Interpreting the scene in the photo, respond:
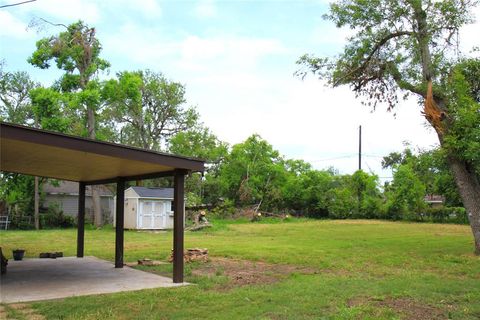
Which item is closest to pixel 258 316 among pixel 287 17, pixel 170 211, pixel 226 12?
pixel 226 12

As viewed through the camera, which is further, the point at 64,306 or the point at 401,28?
the point at 401,28

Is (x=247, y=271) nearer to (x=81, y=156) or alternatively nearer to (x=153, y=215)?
(x=81, y=156)

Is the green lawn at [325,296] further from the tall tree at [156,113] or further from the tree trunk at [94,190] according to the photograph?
the tall tree at [156,113]

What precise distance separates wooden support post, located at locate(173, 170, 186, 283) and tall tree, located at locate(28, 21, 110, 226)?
59.1ft

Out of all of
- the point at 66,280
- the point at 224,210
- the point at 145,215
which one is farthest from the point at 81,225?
the point at 224,210

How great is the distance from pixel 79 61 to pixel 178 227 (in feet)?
68.1

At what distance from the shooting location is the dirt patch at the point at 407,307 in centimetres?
604

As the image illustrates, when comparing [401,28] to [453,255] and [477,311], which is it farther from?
[477,311]

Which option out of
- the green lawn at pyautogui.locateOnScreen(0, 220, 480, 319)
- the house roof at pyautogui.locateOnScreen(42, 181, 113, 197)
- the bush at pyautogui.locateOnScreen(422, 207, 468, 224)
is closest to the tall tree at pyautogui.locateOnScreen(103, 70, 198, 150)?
the house roof at pyautogui.locateOnScreen(42, 181, 113, 197)

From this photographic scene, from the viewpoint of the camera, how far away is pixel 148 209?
25969mm

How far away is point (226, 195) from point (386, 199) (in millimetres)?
12791

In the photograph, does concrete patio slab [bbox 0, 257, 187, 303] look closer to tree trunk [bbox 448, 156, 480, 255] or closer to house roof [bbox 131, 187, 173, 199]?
tree trunk [bbox 448, 156, 480, 255]

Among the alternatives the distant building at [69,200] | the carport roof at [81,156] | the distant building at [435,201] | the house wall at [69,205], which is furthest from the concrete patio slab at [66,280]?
the distant building at [435,201]

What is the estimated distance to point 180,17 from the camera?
10.1m
